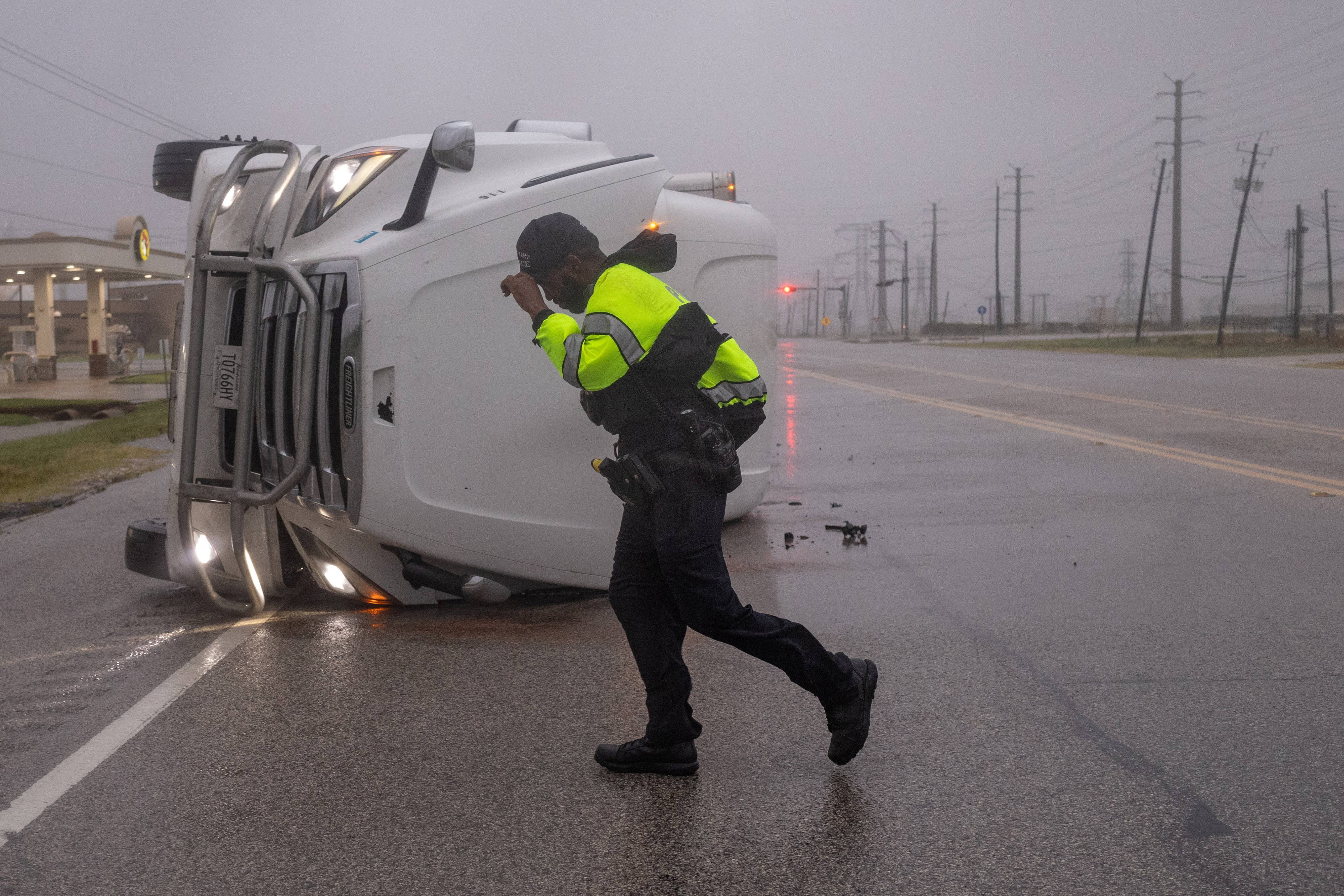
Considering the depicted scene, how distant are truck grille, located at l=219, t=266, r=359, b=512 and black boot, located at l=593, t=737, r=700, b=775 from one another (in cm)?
199

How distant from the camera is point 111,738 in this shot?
4219mm

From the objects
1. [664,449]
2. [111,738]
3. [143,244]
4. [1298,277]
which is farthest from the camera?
[1298,277]

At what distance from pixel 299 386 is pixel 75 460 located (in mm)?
10208

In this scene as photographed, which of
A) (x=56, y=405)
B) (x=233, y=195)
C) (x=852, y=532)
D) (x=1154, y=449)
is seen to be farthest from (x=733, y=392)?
(x=56, y=405)

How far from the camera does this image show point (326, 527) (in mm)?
5531

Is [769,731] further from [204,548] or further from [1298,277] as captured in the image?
[1298,277]

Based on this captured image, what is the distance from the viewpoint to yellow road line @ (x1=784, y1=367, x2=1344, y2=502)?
30.6 ft

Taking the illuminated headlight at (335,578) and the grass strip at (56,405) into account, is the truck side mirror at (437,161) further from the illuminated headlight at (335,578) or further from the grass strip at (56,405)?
the grass strip at (56,405)

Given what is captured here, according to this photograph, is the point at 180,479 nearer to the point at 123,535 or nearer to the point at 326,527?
the point at 326,527

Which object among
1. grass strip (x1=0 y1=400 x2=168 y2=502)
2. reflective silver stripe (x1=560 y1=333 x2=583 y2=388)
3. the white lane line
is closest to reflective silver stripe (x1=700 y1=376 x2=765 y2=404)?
reflective silver stripe (x1=560 y1=333 x2=583 y2=388)

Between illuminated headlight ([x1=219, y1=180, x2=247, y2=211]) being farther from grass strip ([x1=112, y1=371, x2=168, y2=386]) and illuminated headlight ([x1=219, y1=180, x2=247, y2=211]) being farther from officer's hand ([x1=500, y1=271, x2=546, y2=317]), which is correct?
grass strip ([x1=112, y1=371, x2=168, y2=386])

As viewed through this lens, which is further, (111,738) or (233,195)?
(233,195)

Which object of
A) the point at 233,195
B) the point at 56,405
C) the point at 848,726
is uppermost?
the point at 233,195

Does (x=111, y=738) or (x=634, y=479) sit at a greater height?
(x=634, y=479)
